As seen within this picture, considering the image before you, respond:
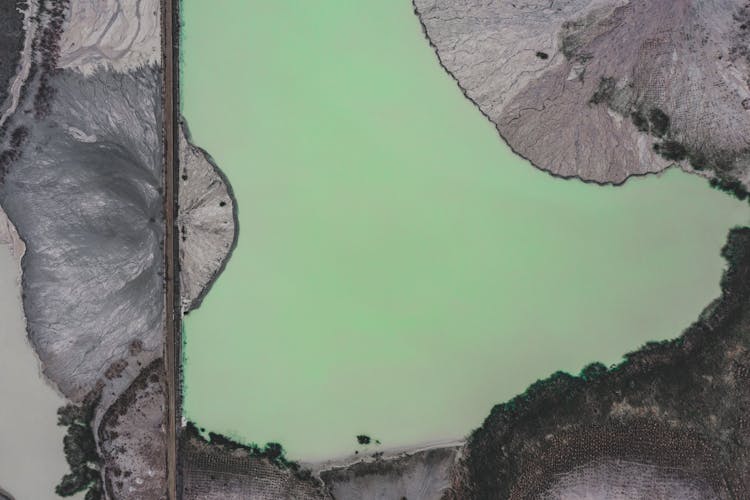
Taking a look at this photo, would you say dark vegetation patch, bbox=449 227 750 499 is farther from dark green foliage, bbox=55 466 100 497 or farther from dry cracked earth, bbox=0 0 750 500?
dark green foliage, bbox=55 466 100 497

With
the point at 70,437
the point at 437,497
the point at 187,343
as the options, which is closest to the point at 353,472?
the point at 437,497

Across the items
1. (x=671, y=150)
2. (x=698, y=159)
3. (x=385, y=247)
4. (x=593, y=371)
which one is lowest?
(x=593, y=371)

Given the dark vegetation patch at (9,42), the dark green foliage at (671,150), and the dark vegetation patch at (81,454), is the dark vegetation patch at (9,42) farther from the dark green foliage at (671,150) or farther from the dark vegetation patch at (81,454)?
the dark green foliage at (671,150)

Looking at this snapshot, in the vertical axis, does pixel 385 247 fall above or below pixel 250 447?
above

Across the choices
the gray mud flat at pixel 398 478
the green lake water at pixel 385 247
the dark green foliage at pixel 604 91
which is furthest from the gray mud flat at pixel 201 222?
the dark green foliage at pixel 604 91

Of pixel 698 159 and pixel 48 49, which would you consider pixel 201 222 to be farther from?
pixel 698 159

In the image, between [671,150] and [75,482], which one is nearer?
[671,150]

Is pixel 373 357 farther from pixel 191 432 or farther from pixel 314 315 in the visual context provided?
pixel 191 432

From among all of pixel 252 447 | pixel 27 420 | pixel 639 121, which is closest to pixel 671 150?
pixel 639 121
